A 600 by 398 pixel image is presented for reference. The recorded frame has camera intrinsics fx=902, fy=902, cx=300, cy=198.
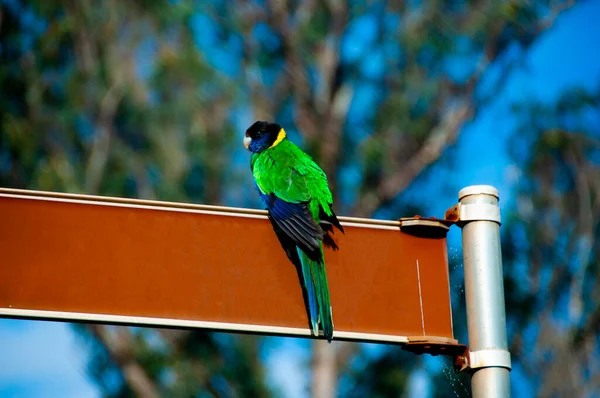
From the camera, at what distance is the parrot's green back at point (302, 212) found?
7.47ft

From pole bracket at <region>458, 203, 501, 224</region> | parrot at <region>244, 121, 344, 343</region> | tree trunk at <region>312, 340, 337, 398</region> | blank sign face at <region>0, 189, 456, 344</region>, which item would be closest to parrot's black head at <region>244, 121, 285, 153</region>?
parrot at <region>244, 121, 344, 343</region>

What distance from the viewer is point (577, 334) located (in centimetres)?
1425

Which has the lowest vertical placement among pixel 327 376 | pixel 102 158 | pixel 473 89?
pixel 327 376

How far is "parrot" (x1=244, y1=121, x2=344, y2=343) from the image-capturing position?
2.27m

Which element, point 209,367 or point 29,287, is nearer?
point 29,287

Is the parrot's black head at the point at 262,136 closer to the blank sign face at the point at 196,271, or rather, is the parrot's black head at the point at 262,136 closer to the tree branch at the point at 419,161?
the blank sign face at the point at 196,271

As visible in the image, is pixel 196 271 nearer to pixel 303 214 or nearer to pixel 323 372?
pixel 303 214

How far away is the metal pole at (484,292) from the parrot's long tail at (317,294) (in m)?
0.34

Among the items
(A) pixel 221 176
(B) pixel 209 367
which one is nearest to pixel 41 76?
(A) pixel 221 176

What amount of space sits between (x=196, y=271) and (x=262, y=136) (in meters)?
2.02

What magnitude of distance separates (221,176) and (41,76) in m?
2.65

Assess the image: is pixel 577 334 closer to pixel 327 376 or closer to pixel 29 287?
pixel 327 376

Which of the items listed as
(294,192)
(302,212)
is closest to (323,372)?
(294,192)

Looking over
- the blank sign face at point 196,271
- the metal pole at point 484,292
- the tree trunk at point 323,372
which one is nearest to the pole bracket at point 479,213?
the metal pole at point 484,292
